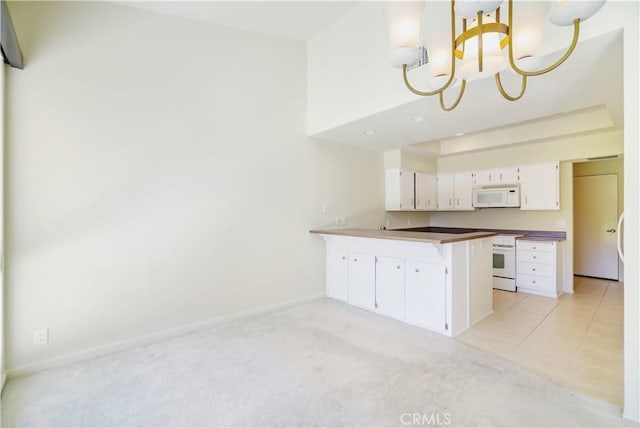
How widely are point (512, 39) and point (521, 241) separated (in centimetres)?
379

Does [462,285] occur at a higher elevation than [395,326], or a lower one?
higher

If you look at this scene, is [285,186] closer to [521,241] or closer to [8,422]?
[8,422]

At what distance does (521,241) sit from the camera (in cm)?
467

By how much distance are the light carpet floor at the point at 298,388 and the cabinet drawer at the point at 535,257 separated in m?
2.62

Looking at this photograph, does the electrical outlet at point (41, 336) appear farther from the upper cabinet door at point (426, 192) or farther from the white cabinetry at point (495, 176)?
the white cabinetry at point (495, 176)

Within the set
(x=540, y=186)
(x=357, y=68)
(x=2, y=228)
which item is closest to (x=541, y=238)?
(x=540, y=186)

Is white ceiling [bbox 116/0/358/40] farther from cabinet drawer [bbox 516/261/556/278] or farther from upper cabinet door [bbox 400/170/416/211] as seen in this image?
cabinet drawer [bbox 516/261/556/278]

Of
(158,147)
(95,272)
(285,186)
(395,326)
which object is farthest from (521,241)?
(95,272)

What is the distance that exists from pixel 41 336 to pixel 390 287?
3.25 metres

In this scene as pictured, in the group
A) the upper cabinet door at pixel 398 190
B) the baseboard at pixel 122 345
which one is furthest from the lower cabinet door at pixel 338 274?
the upper cabinet door at pixel 398 190

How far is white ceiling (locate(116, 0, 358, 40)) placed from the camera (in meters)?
2.94

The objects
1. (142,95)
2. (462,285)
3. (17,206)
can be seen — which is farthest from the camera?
(462,285)

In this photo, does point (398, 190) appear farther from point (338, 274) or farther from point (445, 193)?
point (338, 274)

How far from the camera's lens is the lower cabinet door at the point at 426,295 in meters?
3.05
